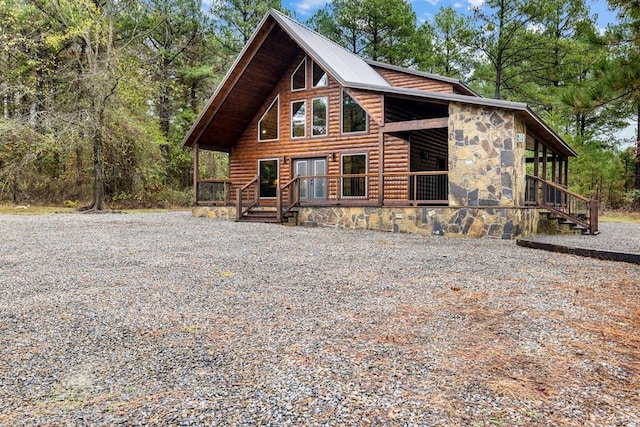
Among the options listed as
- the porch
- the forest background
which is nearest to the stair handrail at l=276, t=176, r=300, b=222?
the porch

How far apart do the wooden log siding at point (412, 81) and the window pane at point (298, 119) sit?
3.93 m

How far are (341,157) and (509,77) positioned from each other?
14.2 m

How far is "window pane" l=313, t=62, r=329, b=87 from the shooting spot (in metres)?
15.0

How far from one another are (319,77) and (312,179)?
358 cm

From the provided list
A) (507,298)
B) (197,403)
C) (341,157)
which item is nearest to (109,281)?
(197,403)

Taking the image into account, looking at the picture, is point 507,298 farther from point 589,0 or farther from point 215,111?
point 215,111

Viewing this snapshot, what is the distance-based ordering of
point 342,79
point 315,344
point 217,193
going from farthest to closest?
point 217,193 → point 342,79 → point 315,344

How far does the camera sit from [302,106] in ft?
50.7

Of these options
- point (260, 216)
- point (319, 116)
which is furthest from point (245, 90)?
point (260, 216)

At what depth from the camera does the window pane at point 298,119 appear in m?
15.4

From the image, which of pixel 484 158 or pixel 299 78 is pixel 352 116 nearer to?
pixel 299 78

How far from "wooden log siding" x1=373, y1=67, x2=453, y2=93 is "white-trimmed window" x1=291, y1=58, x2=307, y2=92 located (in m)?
3.60

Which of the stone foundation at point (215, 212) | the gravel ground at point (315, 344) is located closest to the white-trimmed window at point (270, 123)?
the stone foundation at point (215, 212)

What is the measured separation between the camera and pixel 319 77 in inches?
595
